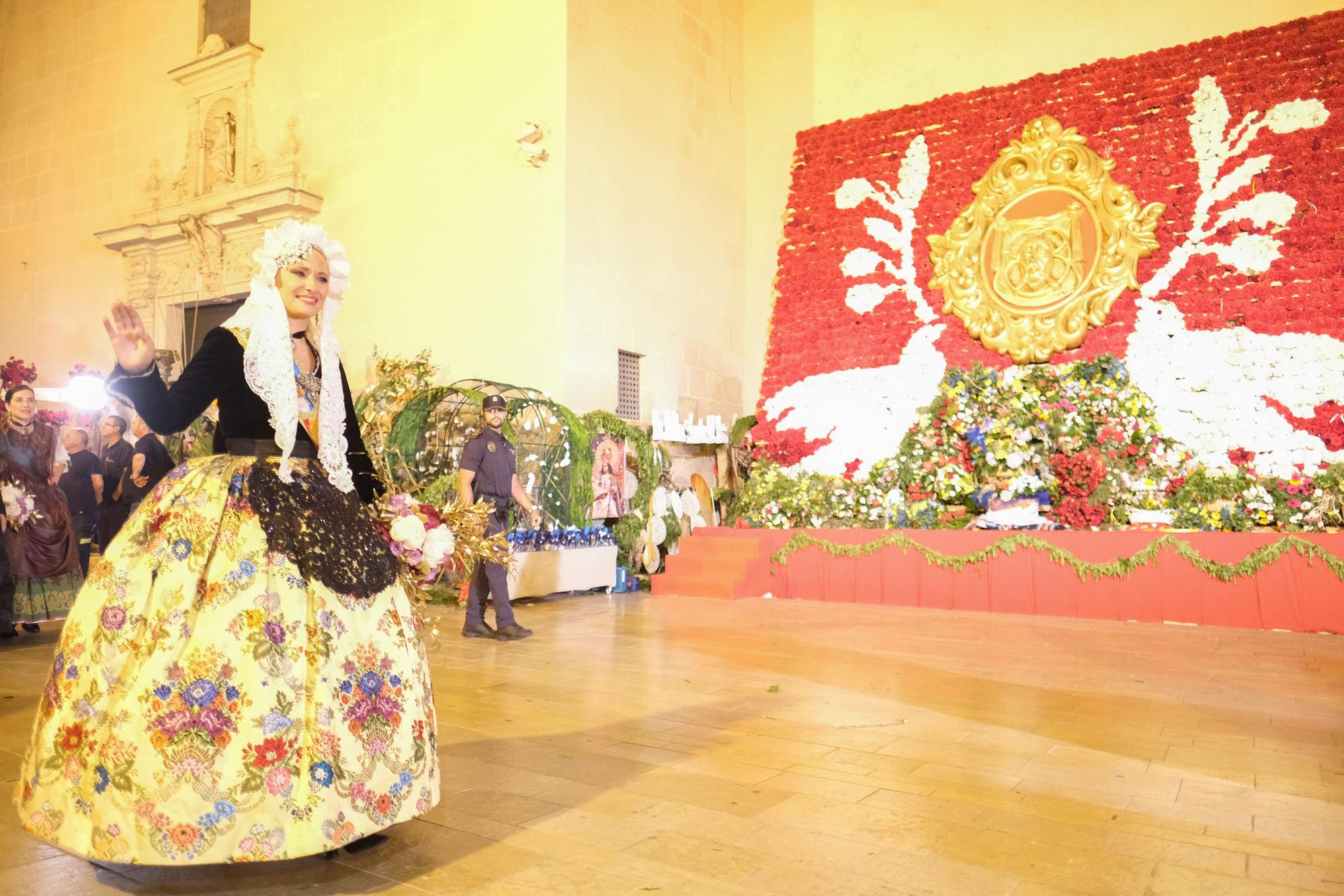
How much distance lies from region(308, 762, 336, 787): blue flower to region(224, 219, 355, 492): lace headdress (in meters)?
0.70

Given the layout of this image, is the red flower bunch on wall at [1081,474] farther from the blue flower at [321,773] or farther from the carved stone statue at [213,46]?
the carved stone statue at [213,46]

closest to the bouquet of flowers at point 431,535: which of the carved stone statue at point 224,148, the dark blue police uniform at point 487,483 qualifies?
the dark blue police uniform at point 487,483

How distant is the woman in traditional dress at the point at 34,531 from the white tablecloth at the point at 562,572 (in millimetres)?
3062

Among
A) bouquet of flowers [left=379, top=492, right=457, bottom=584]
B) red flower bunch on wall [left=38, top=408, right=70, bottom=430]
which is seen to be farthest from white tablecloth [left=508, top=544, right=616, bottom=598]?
bouquet of flowers [left=379, top=492, right=457, bottom=584]

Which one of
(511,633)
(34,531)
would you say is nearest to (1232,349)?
(511,633)

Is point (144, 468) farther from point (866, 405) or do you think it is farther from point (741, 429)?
point (866, 405)

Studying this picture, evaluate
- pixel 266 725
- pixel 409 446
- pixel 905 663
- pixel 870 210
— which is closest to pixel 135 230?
pixel 409 446

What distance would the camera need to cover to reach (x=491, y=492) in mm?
6387

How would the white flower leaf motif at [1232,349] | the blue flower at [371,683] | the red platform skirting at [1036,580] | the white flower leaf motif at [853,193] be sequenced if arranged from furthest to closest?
the white flower leaf motif at [853,193]
the white flower leaf motif at [1232,349]
the red platform skirting at [1036,580]
the blue flower at [371,683]

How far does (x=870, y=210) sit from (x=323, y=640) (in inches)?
397

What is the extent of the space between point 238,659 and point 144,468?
5692 mm

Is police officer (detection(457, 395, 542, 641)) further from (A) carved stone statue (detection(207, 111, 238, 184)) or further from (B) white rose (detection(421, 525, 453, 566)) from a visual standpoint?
(A) carved stone statue (detection(207, 111, 238, 184))

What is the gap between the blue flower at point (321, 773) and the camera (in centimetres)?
217

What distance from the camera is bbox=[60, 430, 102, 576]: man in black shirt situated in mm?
7332
